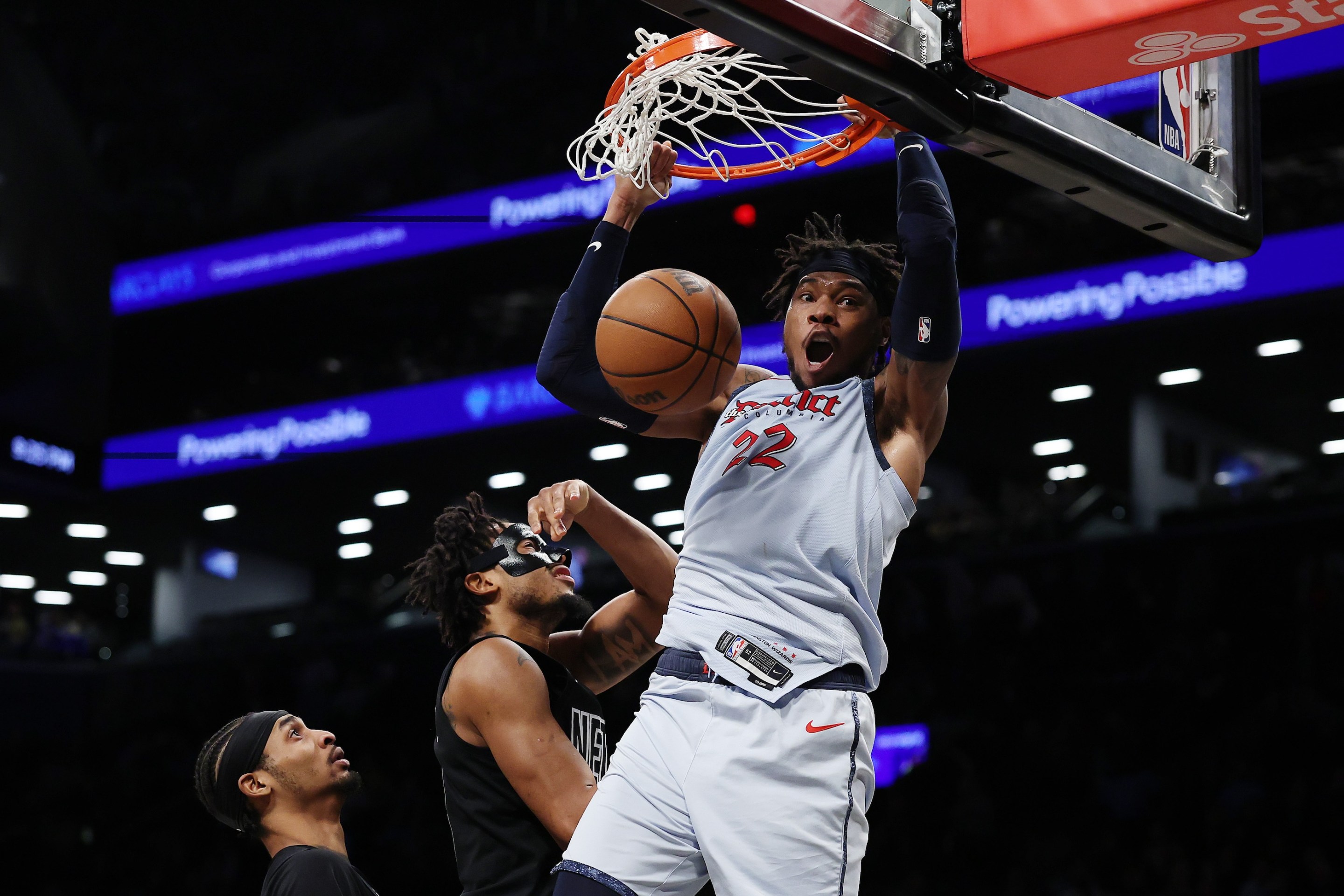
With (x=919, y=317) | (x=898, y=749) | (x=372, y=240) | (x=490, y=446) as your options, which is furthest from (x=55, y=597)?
(x=919, y=317)

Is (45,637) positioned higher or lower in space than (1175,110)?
lower

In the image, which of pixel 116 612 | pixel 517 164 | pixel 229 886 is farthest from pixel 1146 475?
pixel 116 612

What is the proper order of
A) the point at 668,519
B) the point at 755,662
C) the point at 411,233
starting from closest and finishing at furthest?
the point at 755,662
the point at 411,233
the point at 668,519

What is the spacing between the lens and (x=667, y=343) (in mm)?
3129

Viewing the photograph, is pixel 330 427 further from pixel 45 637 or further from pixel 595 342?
pixel 595 342

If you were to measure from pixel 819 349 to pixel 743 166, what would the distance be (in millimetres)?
517

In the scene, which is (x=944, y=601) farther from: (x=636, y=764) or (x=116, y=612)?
(x=116, y=612)

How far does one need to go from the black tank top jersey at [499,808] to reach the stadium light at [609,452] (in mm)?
10315

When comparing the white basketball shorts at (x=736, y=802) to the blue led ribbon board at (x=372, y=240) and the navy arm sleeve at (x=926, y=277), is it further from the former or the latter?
the blue led ribbon board at (x=372, y=240)

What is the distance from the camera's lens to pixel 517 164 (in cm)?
1309

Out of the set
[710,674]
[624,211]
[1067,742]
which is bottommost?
[1067,742]

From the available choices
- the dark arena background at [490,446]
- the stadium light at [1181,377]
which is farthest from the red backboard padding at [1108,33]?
the stadium light at [1181,377]

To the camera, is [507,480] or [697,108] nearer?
[697,108]

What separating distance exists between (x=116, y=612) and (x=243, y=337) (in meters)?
6.54
